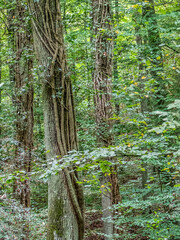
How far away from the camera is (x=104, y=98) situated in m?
6.07

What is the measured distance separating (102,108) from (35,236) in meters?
3.29

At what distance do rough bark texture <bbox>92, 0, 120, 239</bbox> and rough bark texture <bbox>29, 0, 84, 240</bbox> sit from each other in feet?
7.24

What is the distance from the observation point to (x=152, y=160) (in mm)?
4793

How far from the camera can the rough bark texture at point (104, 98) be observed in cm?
584

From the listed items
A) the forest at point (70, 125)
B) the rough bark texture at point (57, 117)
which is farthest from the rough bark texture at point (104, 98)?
the rough bark texture at point (57, 117)

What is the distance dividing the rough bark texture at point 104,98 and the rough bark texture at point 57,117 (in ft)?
7.24

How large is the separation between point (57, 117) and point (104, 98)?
2777 mm

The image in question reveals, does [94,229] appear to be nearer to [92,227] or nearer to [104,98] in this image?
[92,227]

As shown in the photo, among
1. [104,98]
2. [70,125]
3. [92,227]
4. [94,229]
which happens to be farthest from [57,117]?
[92,227]

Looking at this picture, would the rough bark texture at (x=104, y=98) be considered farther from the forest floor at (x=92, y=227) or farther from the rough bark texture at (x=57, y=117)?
the rough bark texture at (x=57, y=117)

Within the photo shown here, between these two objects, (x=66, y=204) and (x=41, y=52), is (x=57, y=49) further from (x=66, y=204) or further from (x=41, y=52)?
(x=66, y=204)

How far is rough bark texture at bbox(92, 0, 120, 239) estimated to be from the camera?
5.84 m

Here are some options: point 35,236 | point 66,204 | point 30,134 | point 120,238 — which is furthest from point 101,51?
point 120,238

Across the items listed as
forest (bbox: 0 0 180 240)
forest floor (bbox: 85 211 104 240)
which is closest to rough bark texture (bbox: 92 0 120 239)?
forest (bbox: 0 0 180 240)
